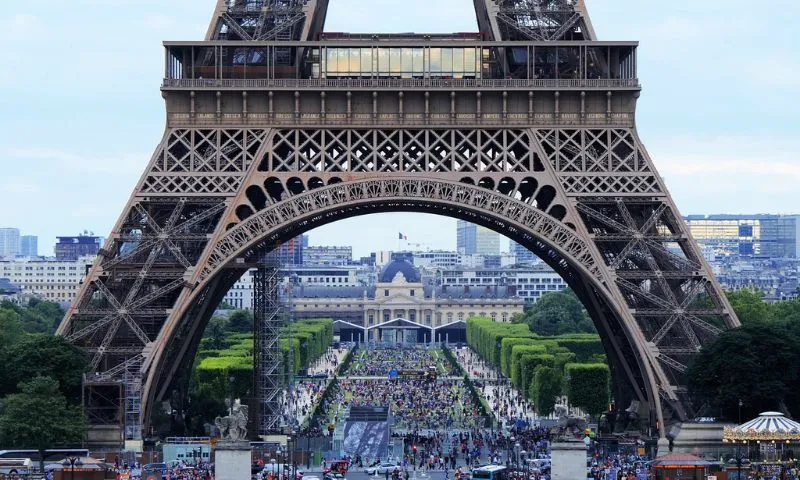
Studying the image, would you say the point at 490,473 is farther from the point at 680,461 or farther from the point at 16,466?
the point at 16,466


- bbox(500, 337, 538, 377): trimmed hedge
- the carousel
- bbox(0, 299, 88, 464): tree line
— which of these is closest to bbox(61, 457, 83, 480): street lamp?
bbox(0, 299, 88, 464): tree line

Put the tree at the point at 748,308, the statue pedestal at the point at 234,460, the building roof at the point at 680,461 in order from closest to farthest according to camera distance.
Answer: the statue pedestal at the point at 234,460, the building roof at the point at 680,461, the tree at the point at 748,308

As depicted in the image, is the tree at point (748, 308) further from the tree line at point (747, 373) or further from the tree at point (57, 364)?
the tree at point (57, 364)

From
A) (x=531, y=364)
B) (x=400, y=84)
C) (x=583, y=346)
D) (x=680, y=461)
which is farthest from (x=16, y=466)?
(x=583, y=346)

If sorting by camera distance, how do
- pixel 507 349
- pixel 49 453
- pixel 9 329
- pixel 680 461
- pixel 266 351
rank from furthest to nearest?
pixel 507 349
pixel 9 329
pixel 266 351
pixel 49 453
pixel 680 461

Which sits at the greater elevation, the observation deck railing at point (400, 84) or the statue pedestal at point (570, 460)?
the observation deck railing at point (400, 84)

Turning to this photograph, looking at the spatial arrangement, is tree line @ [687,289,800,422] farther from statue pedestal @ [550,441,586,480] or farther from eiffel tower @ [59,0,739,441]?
statue pedestal @ [550,441,586,480]

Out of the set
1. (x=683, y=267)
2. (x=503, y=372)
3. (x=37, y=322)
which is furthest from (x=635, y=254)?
(x=37, y=322)

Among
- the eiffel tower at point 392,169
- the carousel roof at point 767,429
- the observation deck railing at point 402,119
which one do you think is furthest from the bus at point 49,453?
the carousel roof at point 767,429
